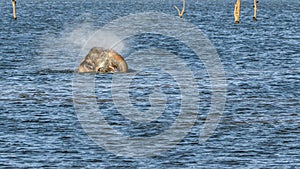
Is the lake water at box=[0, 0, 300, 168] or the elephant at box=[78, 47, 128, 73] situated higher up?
the elephant at box=[78, 47, 128, 73]

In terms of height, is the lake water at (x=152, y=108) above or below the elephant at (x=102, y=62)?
below

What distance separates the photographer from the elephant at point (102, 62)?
5366 cm

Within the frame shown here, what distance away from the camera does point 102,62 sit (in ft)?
177

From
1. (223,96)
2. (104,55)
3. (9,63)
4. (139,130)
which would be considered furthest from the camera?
(9,63)

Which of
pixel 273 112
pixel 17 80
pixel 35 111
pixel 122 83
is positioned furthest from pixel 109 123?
pixel 17 80

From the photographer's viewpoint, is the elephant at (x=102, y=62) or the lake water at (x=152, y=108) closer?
the lake water at (x=152, y=108)

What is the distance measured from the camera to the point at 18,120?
36.6m

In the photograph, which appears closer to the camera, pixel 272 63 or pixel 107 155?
pixel 107 155

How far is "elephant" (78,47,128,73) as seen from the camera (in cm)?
5366

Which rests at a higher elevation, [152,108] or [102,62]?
[102,62]

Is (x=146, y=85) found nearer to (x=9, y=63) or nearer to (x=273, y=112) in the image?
(x=273, y=112)

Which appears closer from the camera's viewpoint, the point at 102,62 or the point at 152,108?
the point at 152,108

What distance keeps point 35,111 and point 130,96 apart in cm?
656

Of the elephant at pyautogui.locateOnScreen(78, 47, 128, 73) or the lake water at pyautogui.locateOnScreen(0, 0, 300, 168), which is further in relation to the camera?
the elephant at pyautogui.locateOnScreen(78, 47, 128, 73)
